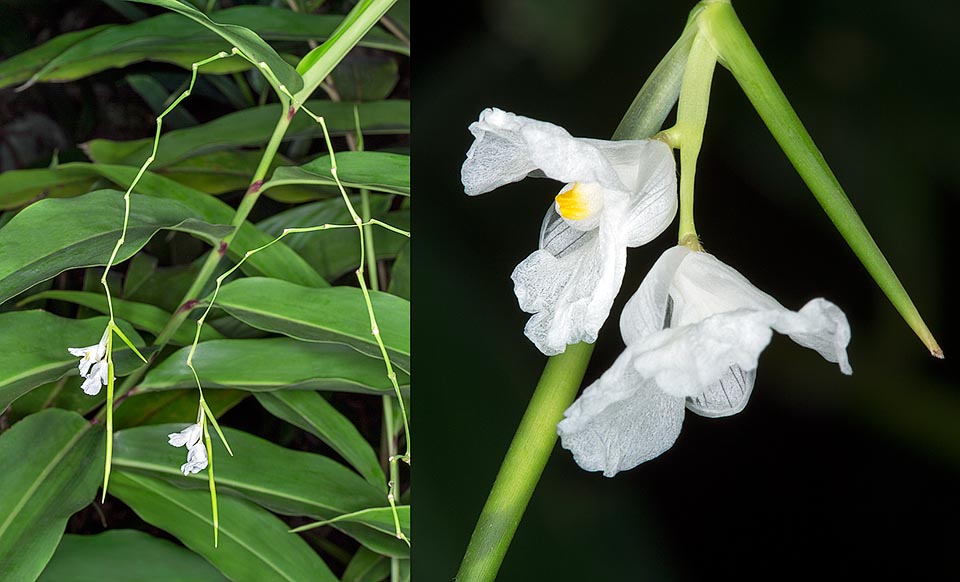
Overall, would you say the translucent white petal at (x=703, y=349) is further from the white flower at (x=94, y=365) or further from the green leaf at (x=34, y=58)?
Answer: the green leaf at (x=34, y=58)

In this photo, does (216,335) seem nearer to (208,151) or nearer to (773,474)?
(208,151)

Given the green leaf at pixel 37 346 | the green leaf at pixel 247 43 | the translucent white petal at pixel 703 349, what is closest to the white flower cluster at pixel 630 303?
the translucent white petal at pixel 703 349

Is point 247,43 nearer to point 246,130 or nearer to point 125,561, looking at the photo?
point 246,130

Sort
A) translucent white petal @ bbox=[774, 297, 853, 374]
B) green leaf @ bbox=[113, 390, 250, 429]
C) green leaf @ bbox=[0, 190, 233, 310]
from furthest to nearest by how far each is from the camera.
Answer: green leaf @ bbox=[113, 390, 250, 429], green leaf @ bbox=[0, 190, 233, 310], translucent white petal @ bbox=[774, 297, 853, 374]

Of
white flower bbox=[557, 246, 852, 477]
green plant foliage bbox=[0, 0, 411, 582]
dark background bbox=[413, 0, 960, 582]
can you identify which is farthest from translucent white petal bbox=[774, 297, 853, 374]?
green plant foliage bbox=[0, 0, 411, 582]

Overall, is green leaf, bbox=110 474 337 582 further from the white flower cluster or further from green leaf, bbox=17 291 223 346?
the white flower cluster

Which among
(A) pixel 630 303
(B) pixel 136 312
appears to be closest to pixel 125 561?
(B) pixel 136 312
